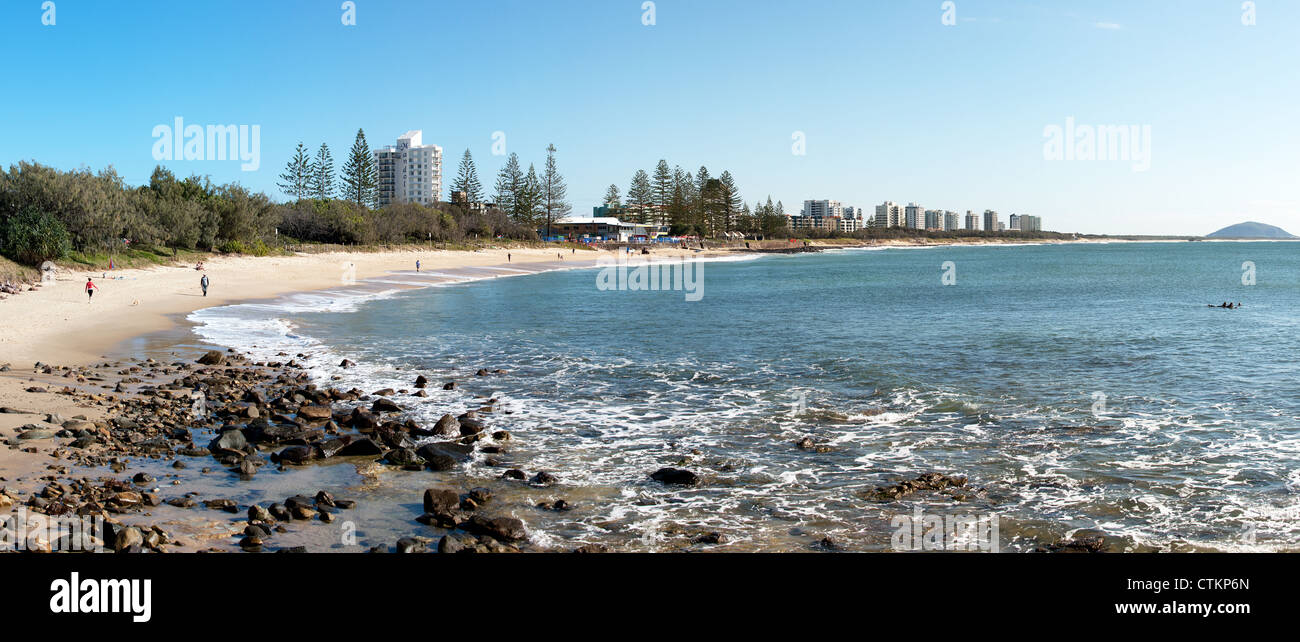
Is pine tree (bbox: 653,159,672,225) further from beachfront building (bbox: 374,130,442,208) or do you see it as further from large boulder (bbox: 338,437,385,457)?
large boulder (bbox: 338,437,385,457)

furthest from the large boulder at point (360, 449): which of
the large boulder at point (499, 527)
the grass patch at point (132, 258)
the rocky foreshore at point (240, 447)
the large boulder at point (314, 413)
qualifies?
the grass patch at point (132, 258)

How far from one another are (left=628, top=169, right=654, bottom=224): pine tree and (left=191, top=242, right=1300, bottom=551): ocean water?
100m

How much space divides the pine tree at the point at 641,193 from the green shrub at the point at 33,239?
102827 mm

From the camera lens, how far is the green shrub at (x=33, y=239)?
3191 cm

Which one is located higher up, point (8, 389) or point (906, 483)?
point (8, 389)

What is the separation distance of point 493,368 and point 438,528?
11194mm

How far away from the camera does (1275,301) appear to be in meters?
39.4

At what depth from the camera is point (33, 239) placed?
105 feet

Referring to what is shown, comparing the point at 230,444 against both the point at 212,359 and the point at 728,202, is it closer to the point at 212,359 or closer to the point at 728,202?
the point at 212,359

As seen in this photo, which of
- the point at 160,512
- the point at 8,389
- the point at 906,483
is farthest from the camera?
the point at 8,389

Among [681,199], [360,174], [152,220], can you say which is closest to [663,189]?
[681,199]

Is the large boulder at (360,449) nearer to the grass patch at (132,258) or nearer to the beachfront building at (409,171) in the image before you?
the grass patch at (132,258)
